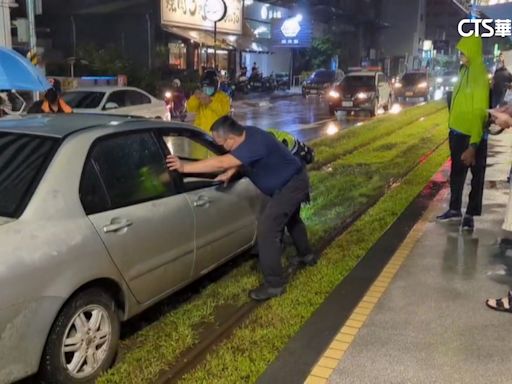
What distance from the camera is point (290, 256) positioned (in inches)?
233

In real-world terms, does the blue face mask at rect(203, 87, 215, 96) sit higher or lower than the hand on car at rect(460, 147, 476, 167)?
higher

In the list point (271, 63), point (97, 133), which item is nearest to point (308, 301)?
point (97, 133)

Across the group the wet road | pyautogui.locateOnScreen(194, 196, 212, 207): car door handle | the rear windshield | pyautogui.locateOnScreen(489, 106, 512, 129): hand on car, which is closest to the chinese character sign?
the wet road

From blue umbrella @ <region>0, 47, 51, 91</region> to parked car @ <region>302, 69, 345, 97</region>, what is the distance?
29.3 meters

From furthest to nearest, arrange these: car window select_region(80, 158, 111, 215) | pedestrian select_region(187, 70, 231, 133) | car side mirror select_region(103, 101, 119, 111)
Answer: car side mirror select_region(103, 101, 119, 111) → pedestrian select_region(187, 70, 231, 133) → car window select_region(80, 158, 111, 215)

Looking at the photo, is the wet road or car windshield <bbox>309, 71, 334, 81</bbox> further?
car windshield <bbox>309, 71, 334, 81</bbox>

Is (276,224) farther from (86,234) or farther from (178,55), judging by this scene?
(178,55)

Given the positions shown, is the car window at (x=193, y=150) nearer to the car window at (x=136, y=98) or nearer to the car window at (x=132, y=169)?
the car window at (x=132, y=169)

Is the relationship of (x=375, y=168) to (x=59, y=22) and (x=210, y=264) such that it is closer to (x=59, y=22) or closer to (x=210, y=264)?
(x=210, y=264)

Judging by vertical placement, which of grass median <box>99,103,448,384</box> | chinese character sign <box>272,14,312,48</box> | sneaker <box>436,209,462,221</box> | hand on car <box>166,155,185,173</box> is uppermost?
chinese character sign <box>272,14,312,48</box>

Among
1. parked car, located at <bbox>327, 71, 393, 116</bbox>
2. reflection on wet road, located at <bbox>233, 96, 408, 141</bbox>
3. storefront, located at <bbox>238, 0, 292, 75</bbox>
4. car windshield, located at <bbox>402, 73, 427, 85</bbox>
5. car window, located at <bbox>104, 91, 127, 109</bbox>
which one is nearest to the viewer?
car window, located at <bbox>104, 91, 127, 109</bbox>

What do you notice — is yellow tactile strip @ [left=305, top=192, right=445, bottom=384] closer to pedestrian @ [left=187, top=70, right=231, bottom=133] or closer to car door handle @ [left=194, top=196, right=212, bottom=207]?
car door handle @ [left=194, top=196, right=212, bottom=207]

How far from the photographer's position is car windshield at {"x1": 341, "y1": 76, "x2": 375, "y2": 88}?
23.0 m

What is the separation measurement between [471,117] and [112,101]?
30.2 ft
